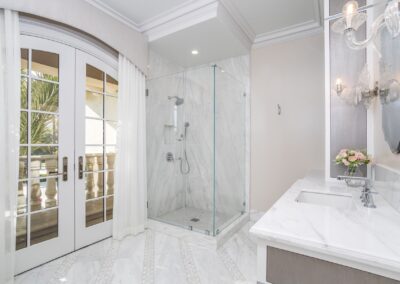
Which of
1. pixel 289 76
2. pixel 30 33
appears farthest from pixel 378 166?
pixel 30 33

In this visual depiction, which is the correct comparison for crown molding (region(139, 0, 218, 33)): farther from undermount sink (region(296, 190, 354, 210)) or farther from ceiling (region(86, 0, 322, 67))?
undermount sink (region(296, 190, 354, 210))

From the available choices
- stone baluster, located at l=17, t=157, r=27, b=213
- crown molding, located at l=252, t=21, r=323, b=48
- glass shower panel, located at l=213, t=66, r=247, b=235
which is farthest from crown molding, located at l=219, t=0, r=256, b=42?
stone baluster, located at l=17, t=157, r=27, b=213

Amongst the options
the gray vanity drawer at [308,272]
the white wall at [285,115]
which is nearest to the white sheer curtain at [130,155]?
the white wall at [285,115]

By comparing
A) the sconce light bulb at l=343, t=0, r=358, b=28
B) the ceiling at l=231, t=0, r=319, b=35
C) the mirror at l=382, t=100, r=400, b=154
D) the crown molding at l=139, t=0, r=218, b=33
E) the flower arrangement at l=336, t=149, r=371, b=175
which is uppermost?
the ceiling at l=231, t=0, r=319, b=35

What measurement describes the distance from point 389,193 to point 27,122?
302 centimetres

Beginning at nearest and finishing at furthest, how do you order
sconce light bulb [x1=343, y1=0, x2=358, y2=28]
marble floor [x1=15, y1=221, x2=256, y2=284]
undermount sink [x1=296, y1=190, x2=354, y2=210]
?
sconce light bulb [x1=343, y1=0, x2=358, y2=28]
undermount sink [x1=296, y1=190, x2=354, y2=210]
marble floor [x1=15, y1=221, x2=256, y2=284]

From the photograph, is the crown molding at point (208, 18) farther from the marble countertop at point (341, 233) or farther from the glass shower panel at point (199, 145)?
the marble countertop at point (341, 233)

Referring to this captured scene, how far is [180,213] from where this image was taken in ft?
11.1

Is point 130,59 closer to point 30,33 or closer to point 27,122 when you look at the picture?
point 30,33

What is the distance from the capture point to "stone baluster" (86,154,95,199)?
261 centimetres

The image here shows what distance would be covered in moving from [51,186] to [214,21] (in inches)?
102

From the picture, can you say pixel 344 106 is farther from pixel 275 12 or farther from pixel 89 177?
pixel 89 177

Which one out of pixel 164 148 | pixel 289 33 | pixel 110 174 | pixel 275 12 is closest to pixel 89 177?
pixel 110 174

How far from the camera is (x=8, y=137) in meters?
1.85
